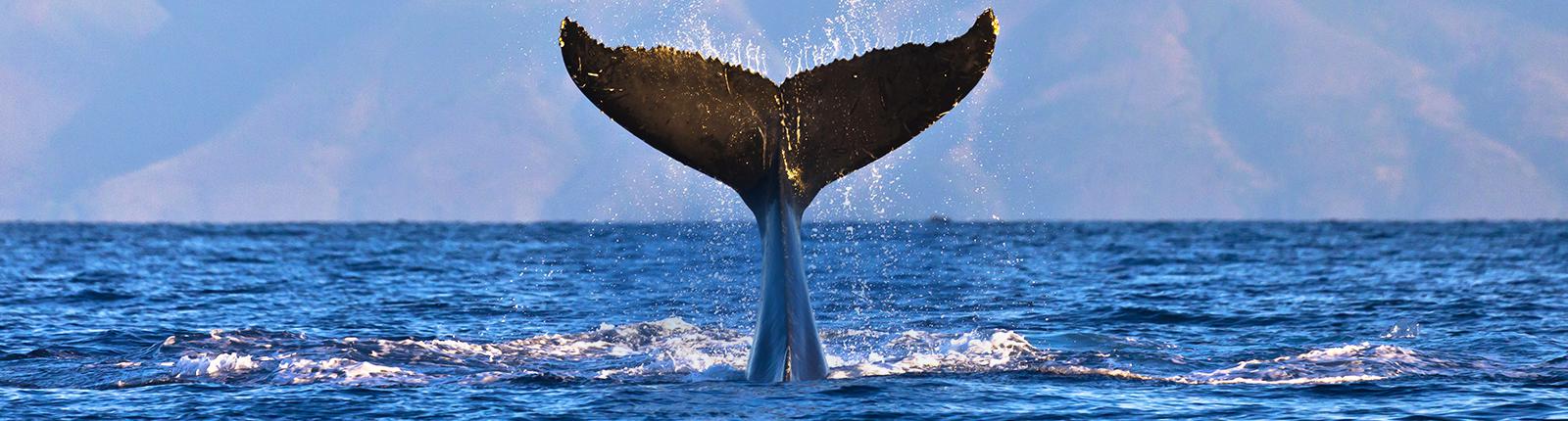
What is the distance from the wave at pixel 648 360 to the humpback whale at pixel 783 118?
0.86 meters

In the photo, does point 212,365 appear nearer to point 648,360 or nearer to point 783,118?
point 648,360

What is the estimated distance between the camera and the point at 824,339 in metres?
14.0

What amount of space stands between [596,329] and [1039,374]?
4857 millimetres

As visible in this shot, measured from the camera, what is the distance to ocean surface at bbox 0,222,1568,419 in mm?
10062

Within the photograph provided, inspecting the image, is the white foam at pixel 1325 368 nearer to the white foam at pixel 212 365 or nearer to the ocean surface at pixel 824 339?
the ocean surface at pixel 824 339

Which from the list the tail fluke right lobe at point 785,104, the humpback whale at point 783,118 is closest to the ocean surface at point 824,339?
the humpback whale at point 783,118

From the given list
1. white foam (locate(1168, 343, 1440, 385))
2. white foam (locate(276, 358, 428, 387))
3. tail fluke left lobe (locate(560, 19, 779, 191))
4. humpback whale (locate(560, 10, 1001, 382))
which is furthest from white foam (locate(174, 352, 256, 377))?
white foam (locate(1168, 343, 1440, 385))

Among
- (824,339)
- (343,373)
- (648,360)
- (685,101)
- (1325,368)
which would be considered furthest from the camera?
(824,339)

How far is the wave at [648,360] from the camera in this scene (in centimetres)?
1133

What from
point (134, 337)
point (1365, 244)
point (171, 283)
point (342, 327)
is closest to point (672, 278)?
point (171, 283)

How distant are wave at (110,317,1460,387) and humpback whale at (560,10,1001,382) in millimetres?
858

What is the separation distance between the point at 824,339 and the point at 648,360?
203cm

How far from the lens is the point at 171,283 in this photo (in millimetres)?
24703

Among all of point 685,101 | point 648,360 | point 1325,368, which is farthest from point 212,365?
point 1325,368
